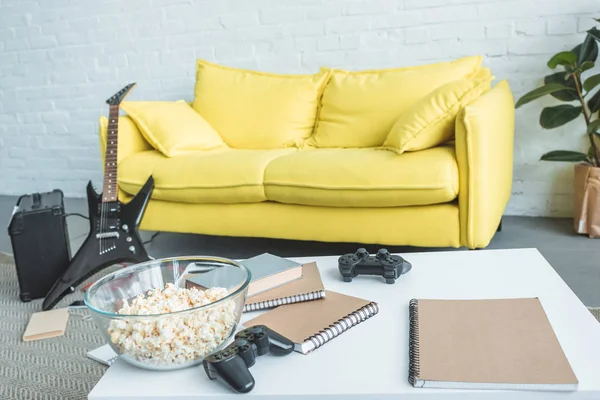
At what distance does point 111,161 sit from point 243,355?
162 cm

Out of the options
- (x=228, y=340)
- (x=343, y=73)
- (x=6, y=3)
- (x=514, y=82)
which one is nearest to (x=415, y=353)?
(x=228, y=340)

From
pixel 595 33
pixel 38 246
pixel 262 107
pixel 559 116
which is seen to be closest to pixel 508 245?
pixel 559 116

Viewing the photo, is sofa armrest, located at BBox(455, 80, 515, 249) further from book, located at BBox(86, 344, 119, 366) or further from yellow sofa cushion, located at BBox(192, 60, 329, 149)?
book, located at BBox(86, 344, 119, 366)

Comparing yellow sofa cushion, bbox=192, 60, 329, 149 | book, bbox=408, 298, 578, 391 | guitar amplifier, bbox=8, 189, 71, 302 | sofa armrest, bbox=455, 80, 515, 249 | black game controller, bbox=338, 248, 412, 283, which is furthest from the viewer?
yellow sofa cushion, bbox=192, 60, 329, 149

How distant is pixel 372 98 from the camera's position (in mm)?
2492

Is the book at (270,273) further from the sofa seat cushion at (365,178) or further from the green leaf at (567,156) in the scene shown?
the green leaf at (567,156)

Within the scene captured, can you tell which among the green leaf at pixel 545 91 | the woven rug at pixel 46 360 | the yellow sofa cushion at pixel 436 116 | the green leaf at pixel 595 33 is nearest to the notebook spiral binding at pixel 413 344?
the woven rug at pixel 46 360

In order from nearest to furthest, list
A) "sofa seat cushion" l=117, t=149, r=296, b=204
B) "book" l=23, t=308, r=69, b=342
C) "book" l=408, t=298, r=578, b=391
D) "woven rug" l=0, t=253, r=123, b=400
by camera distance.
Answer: "book" l=408, t=298, r=578, b=391 < "woven rug" l=0, t=253, r=123, b=400 < "book" l=23, t=308, r=69, b=342 < "sofa seat cushion" l=117, t=149, r=296, b=204

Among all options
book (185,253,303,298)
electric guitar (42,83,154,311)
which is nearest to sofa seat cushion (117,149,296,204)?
electric guitar (42,83,154,311)

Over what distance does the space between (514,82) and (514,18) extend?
30 centimetres

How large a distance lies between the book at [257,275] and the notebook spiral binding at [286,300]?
0.03 metres

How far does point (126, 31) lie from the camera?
3.46m

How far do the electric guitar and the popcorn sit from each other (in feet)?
3.99

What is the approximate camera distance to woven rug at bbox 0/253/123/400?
142 centimetres
